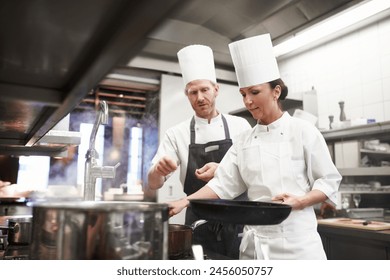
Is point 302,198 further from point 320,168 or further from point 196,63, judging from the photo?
point 196,63

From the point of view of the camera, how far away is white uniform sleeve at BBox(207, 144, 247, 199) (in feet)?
3.51

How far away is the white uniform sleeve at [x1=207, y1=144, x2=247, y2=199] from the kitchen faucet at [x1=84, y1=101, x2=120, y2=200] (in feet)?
1.07

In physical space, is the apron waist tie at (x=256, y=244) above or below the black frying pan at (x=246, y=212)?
below

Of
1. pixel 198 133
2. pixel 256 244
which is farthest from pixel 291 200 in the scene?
pixel 198 133

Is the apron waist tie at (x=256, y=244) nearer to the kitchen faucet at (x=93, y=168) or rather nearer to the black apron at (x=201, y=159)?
the black apron at (x=201, y=159)

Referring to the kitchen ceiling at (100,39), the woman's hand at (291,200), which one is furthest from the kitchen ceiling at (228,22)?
the woman's hand at (291,200)

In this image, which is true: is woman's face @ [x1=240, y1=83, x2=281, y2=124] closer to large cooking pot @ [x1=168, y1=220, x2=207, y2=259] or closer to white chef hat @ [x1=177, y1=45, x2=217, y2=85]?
white chef hat @ [x1=177, y1=45, x2=217, y2=85]

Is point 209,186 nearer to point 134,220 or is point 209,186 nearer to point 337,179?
point 337,179

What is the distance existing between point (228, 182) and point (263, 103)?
0.88ft

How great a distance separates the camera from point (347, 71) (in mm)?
1390

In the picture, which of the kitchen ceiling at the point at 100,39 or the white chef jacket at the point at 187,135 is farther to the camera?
the white chef jacket at the point at 187,135

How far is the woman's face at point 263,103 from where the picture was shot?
1038mm

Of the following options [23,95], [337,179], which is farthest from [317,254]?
[23,95]

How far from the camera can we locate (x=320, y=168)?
0.95 meters
